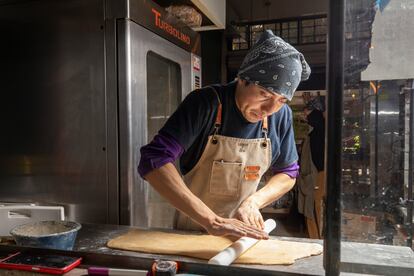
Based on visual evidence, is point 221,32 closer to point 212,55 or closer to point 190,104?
point 212,55

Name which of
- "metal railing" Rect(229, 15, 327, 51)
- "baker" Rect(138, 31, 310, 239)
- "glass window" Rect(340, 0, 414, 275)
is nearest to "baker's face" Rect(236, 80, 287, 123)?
"baker" Rect(138, 31, 310, 239)

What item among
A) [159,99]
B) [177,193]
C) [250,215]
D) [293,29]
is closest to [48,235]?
[177,193]

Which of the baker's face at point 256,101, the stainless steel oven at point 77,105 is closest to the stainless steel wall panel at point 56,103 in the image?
the stainless steel oven at point 77,105

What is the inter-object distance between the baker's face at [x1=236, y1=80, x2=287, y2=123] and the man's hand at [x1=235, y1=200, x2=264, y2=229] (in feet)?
1.07

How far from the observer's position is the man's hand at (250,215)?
3.84 feet

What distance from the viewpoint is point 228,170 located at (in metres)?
1.34

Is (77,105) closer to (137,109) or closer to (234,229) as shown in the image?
(137,109)

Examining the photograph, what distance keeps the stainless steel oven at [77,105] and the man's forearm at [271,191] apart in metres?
0.57

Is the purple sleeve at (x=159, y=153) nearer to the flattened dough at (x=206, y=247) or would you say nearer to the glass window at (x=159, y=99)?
the flattened dough at (x=206, y=247)

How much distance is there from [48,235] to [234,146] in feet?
2.34

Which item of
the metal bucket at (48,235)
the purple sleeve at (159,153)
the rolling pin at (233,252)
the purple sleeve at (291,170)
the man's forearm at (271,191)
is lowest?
the rolling pin at (233,252)

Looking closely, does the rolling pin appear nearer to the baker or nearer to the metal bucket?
the baker

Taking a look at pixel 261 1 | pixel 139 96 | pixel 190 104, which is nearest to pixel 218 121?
pixel 190 104

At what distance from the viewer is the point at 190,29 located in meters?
2.17
